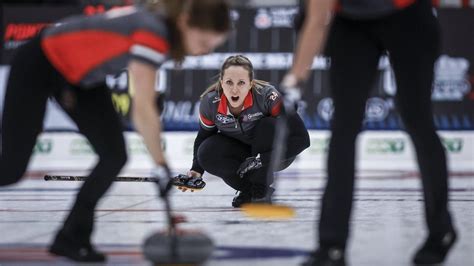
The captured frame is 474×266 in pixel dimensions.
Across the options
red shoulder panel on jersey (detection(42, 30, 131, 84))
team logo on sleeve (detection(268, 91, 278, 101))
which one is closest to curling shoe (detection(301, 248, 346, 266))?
red shoulder panel on jersey (detection(42, 30, 131, 84))

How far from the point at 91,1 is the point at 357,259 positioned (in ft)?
22.1

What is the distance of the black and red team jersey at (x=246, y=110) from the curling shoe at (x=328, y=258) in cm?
203

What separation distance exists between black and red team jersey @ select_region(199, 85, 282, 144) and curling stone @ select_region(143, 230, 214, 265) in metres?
1.98

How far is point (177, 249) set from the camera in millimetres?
2359

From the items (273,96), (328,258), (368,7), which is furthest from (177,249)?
(273,96)

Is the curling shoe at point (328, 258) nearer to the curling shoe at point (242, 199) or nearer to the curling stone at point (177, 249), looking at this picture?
the curling stone at point (177, 249)

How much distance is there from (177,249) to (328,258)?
42cm

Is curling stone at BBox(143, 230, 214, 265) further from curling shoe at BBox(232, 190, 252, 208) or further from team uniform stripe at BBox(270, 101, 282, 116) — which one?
team uniform stripe at BBox(270, 101, 282, 116)

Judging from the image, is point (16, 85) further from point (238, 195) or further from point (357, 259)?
point (238, 195)

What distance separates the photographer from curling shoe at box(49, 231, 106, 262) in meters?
2.61

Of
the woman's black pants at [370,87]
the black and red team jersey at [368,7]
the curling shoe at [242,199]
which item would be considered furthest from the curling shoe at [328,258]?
the curling shoe at [242,199]

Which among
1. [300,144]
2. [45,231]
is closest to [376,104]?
[300,144]

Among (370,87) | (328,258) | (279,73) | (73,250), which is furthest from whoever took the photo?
(279,73)

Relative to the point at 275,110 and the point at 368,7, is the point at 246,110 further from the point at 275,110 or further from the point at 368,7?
the point at 368,7
